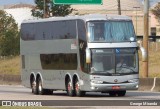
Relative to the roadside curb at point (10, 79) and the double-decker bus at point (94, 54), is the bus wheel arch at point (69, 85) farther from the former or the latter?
the roadside curb at point (10, 79)

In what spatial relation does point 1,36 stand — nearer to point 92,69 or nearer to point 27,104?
point 92,69

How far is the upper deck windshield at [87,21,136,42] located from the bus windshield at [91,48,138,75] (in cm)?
50

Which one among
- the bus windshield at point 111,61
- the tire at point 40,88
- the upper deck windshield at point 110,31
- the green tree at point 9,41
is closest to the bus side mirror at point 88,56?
the bus windshield at point 111,61

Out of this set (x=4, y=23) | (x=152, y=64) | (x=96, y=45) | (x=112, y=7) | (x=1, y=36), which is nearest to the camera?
(x=96, y=45)

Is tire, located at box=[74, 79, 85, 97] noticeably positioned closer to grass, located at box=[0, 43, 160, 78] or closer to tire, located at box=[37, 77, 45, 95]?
tire, located at box=[37, 77, 45, 95]

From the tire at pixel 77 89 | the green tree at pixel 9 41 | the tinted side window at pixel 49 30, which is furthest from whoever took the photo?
the green tree at pixel 9 41

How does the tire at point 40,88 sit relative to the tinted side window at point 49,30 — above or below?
below

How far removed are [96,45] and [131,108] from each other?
Result: 8.20 meters

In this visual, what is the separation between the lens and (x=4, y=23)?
104438 millimetres

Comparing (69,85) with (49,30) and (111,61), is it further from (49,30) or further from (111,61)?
(49,30)

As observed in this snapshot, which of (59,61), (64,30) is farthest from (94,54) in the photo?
(59,61)

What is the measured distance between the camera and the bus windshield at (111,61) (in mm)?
30531

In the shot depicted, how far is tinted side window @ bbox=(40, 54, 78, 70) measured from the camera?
32062 mm

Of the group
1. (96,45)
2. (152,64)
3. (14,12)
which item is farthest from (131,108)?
(14,12)
